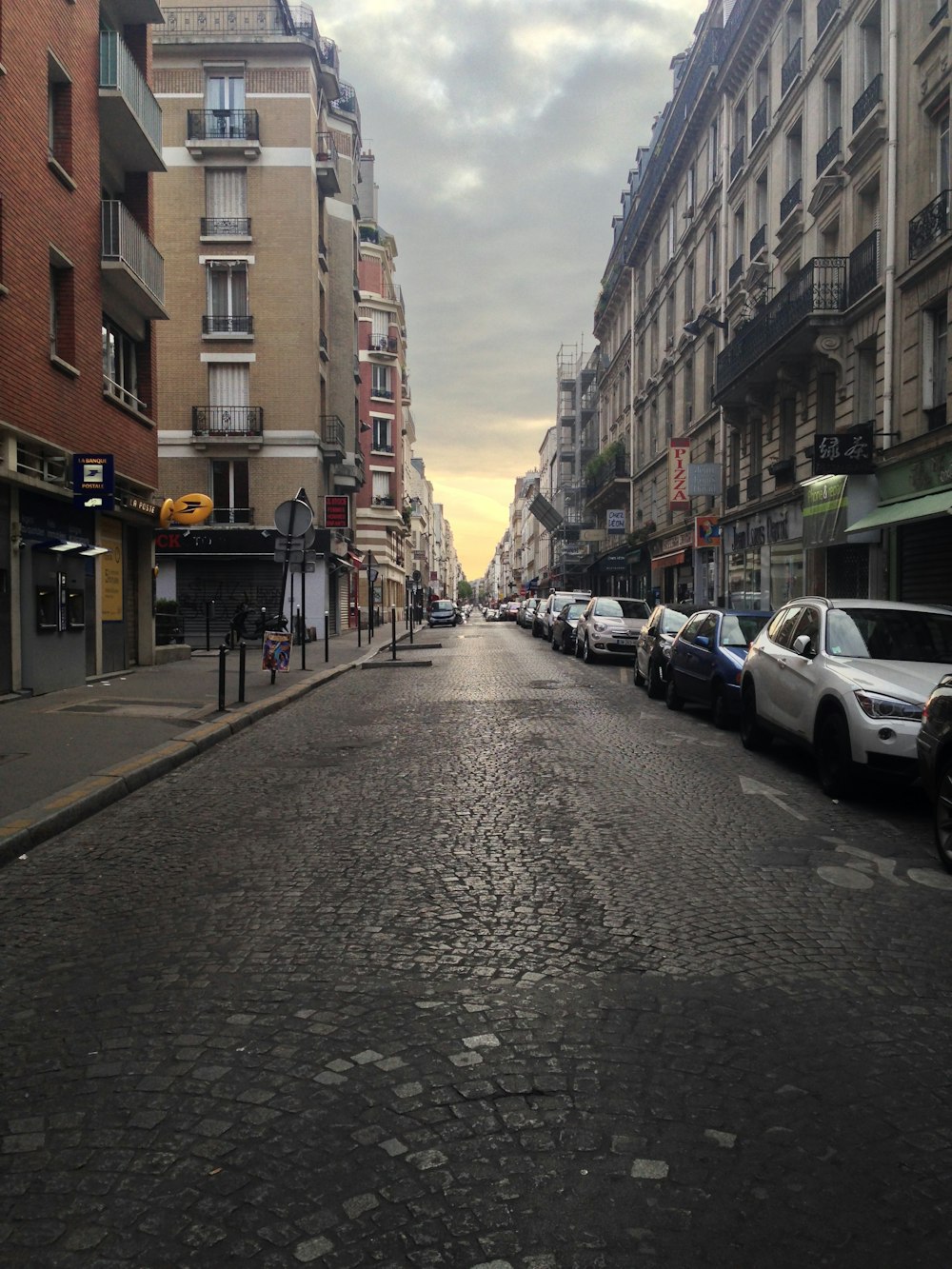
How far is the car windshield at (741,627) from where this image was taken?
12.3 meters

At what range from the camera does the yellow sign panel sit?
16.5 m

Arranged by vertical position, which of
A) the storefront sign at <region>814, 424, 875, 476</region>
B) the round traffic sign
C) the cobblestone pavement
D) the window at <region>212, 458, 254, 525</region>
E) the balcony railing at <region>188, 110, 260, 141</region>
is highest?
the balcony railing at <region>188, 110, 260, 141</region>

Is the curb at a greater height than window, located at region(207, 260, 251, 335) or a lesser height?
lesser

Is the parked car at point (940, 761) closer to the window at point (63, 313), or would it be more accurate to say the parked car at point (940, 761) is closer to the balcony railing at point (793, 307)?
the window at point (63, 313)

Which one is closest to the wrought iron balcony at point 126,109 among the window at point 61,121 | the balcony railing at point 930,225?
the window at point 61,121

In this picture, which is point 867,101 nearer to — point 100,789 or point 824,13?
point 824,13

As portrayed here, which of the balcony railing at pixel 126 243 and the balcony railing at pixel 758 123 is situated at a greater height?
the balcony railing at pixel 758 123

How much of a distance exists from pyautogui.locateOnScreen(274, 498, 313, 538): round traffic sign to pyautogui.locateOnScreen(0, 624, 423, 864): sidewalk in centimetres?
246

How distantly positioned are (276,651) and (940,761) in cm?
1245

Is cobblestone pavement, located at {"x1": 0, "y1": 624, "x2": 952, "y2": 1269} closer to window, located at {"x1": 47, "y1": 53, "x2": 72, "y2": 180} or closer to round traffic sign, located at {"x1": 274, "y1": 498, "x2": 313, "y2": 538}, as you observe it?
round traffic sign, located at {"x1": 274, "y1": 498, "x2": 313, "y2": 538}

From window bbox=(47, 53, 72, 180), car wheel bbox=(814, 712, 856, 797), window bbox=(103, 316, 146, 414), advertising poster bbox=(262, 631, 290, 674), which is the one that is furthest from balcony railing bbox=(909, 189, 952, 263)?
window bbox=(103, 316, 146, 414)

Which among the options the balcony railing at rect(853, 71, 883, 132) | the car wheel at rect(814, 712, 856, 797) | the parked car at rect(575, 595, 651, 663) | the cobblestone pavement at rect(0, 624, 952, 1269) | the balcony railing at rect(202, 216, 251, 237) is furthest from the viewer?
the balcony railing at rect(202, 216, 251, 237)

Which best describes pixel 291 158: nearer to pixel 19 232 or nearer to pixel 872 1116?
pixel 19 232

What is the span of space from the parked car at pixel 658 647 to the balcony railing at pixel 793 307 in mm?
8580
